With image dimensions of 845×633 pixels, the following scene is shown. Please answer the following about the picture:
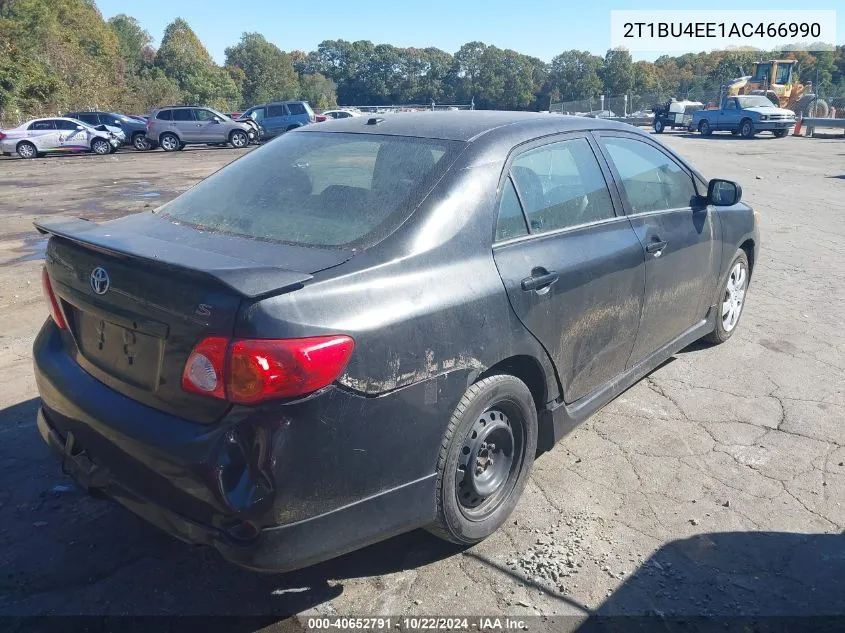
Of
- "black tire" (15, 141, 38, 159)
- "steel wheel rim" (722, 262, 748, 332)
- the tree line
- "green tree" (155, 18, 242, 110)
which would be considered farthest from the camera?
"green tree" (155, 18, 242, 110)

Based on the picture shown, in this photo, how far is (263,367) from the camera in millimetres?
2080

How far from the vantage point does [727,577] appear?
2744 millimetres

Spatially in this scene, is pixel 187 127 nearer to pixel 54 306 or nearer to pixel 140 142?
pixel 140 142

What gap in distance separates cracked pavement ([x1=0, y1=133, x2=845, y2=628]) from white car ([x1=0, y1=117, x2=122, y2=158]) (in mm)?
23844

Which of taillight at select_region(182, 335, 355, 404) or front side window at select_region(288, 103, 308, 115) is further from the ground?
front side window at select_region(288, 103, 308, 115)

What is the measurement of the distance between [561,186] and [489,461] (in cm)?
138

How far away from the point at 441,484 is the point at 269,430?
799mm

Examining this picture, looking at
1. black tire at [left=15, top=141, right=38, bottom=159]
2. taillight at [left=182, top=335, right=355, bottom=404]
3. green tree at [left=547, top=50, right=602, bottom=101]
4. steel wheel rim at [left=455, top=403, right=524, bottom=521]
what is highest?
green tree at [left=547, top=50, right=602, bottom=101]

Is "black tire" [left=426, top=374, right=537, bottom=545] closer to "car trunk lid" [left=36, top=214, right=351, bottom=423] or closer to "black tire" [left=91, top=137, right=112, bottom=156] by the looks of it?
"car trunk lid" [left=36, top=214, right=351, bottom=423]

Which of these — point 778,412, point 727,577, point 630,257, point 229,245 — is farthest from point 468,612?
point 778,412

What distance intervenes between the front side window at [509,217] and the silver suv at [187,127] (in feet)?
94.9

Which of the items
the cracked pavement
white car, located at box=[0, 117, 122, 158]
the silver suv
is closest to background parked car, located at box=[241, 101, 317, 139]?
the silver suv

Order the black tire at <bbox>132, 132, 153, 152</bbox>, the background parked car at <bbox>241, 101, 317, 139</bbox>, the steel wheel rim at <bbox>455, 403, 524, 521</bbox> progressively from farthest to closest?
the background parked car at <bbox>241, 101, 317, 139</bbox> < the black tire at <bbox>132, 132, 153, 152</bbox> < the steel wheel rim at <bbox>455, 403, 524, 521</bbox>

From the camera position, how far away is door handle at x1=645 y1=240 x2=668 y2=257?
369 cm
